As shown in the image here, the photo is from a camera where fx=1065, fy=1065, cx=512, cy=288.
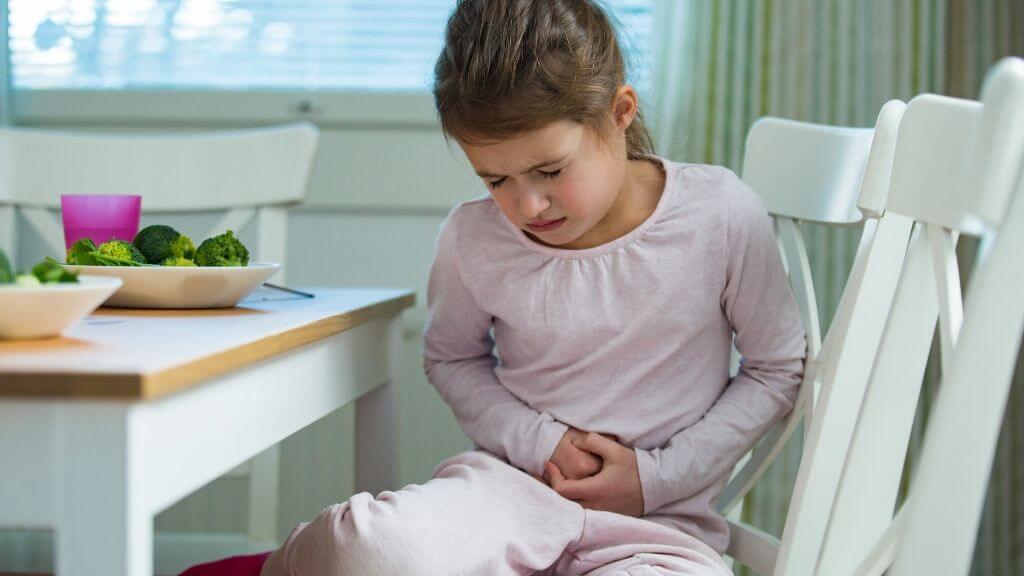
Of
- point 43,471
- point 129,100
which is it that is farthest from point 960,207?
point 129,100

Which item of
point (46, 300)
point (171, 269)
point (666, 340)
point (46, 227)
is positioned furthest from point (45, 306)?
point (46, 227)

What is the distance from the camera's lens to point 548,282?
4.01 ft

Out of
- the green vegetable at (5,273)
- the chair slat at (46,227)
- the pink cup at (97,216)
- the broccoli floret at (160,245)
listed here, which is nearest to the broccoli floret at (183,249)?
the broccoli floret at (160,245)

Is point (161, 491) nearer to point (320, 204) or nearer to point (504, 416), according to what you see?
point (504, 416)

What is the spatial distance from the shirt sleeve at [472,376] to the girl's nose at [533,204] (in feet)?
0.60

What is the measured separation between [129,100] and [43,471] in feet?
4.93

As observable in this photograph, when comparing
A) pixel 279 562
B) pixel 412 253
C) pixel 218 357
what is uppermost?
pixel 218 357

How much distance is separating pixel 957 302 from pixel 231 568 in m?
0.77

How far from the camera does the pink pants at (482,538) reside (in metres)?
0.94

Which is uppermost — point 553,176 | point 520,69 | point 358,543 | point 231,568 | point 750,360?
point 520,69

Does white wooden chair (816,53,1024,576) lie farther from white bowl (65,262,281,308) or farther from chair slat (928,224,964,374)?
white bowl (65,262,281,308)

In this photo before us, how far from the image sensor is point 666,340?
3.93 ft

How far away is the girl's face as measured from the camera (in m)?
1.11

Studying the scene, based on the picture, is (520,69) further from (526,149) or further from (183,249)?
(183,249)
